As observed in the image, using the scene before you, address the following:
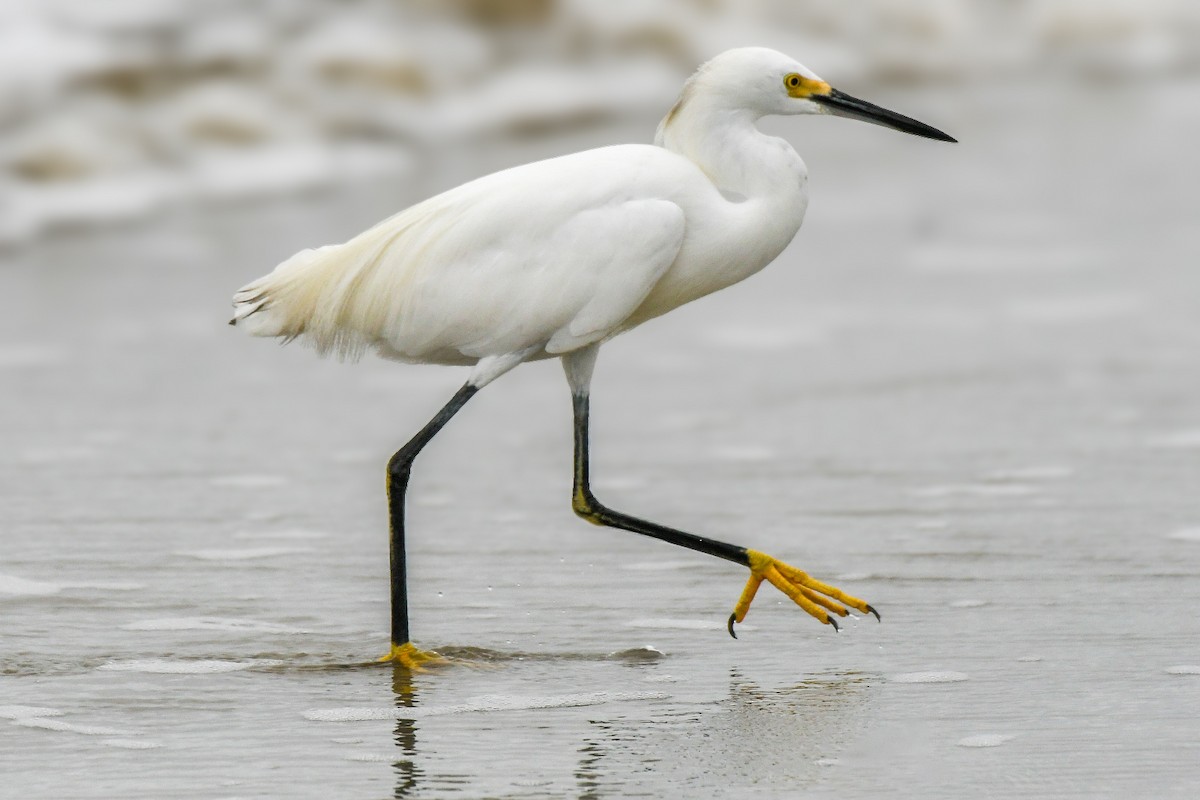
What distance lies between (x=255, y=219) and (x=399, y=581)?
8218 millimetres

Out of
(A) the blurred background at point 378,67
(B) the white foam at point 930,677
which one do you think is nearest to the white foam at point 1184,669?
(B) the white foam at point 930,677

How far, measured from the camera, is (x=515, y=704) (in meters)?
4.78

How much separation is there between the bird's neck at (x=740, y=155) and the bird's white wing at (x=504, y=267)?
12cm

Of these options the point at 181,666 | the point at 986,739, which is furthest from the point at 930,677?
the point at 181,666

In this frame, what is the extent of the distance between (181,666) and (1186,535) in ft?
9.45

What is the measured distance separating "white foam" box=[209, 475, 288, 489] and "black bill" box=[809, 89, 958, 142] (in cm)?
252

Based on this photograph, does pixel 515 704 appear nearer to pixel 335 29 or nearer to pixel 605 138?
pixel 605 138

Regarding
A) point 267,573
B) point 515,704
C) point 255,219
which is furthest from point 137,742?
point 255,219

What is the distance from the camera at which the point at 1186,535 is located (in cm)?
621

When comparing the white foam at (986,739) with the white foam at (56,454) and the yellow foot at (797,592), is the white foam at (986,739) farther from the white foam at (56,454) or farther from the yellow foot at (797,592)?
the white foam at (56,454)

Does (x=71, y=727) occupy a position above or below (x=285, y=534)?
below

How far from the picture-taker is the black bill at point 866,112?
18.3ft

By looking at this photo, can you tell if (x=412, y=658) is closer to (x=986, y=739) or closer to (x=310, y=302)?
(x=310, y=302)

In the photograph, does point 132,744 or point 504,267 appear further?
point 504,267
